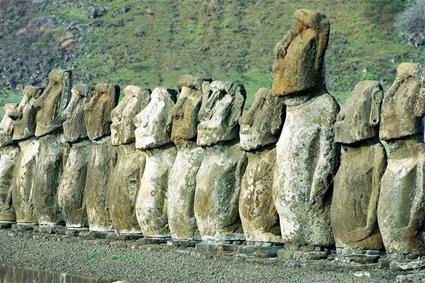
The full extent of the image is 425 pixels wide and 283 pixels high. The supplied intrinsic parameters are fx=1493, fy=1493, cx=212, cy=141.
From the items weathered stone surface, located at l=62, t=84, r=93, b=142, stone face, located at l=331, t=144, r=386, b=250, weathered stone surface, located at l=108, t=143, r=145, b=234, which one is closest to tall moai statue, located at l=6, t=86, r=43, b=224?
weathered stone surface, located at l=62, t=84, r=93, b=142

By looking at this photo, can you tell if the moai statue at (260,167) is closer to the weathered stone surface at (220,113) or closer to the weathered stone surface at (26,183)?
the weathered stone surface at (220,113)

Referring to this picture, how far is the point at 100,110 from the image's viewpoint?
22344 mm

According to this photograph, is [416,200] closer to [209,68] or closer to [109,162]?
[109,162]

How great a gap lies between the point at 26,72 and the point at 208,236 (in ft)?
226

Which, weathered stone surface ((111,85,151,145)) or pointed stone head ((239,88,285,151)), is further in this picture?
weathered stone surface ((111,85,151,145))

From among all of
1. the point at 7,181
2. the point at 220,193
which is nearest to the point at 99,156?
the point at 7,181

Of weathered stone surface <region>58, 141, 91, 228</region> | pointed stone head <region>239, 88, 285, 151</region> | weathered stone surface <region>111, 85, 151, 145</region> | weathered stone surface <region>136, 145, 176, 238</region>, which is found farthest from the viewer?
weathered stone surface <region>58, 141, 91, 228</region>

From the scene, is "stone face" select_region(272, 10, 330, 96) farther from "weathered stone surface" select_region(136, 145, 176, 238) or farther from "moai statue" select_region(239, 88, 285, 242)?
"weathered stone surface" select_region(136, 145, 176, 238)

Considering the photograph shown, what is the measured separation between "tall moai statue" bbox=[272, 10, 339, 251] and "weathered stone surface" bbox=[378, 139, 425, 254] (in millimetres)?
1447

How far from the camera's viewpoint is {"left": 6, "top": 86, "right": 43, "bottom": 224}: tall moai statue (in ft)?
79.4

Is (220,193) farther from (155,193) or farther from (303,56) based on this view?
(303,56)

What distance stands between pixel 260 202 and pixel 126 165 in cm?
376

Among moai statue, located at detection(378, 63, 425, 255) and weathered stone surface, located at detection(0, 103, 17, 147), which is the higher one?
weathered stone surface, located at detection(0, 103, 17, 147)

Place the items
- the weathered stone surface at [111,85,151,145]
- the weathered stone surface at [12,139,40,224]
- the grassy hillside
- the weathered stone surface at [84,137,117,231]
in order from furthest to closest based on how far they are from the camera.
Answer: the grassy hillside < the weathered stone surface at [12,139,40,224] < the weathered stone surface at [84,137,117,231] < the weathered stone surface at [111,85,151,145]
